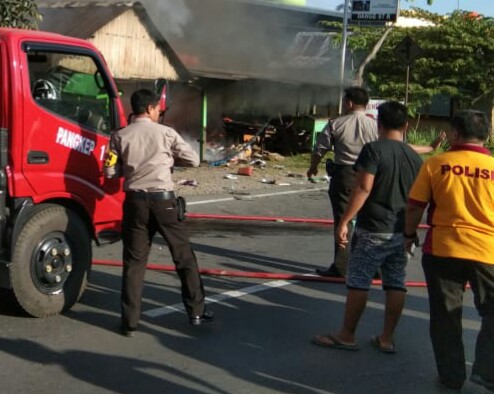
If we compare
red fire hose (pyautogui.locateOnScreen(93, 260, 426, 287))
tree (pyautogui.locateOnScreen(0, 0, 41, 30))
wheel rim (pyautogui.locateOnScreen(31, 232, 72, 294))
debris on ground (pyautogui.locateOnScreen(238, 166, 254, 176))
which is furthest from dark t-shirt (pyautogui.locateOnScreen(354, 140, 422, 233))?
debris on ground (pyautogui.locateOnScreen(238, 166, 254, 176))

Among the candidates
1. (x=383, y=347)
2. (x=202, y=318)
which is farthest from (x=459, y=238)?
(x=202, y=318)

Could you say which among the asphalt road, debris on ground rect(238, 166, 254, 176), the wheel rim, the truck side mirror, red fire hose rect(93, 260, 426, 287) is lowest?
debris on ground rect(238, 166, 254, 176)

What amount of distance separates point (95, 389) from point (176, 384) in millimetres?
461

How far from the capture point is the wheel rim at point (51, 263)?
4.72 metres

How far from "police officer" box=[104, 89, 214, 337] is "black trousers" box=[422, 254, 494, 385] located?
1809 millimetres

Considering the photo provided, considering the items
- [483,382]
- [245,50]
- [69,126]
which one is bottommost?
[483,382]

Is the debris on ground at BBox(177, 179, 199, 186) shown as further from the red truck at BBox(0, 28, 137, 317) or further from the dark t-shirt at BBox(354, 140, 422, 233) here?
the dark t-shirt at BBox(354, 140, 422, 233)

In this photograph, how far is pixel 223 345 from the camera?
177 inches

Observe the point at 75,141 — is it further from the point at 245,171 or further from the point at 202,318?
the point at 245,171

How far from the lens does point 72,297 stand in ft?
16.3

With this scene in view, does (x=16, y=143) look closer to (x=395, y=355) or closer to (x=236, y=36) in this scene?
(x=395, y=355)

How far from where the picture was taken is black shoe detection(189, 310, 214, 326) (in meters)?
4.79

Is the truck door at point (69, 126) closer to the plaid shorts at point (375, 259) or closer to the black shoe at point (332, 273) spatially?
the plaid shorts at point (375, 259)

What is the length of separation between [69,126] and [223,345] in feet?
6.39
